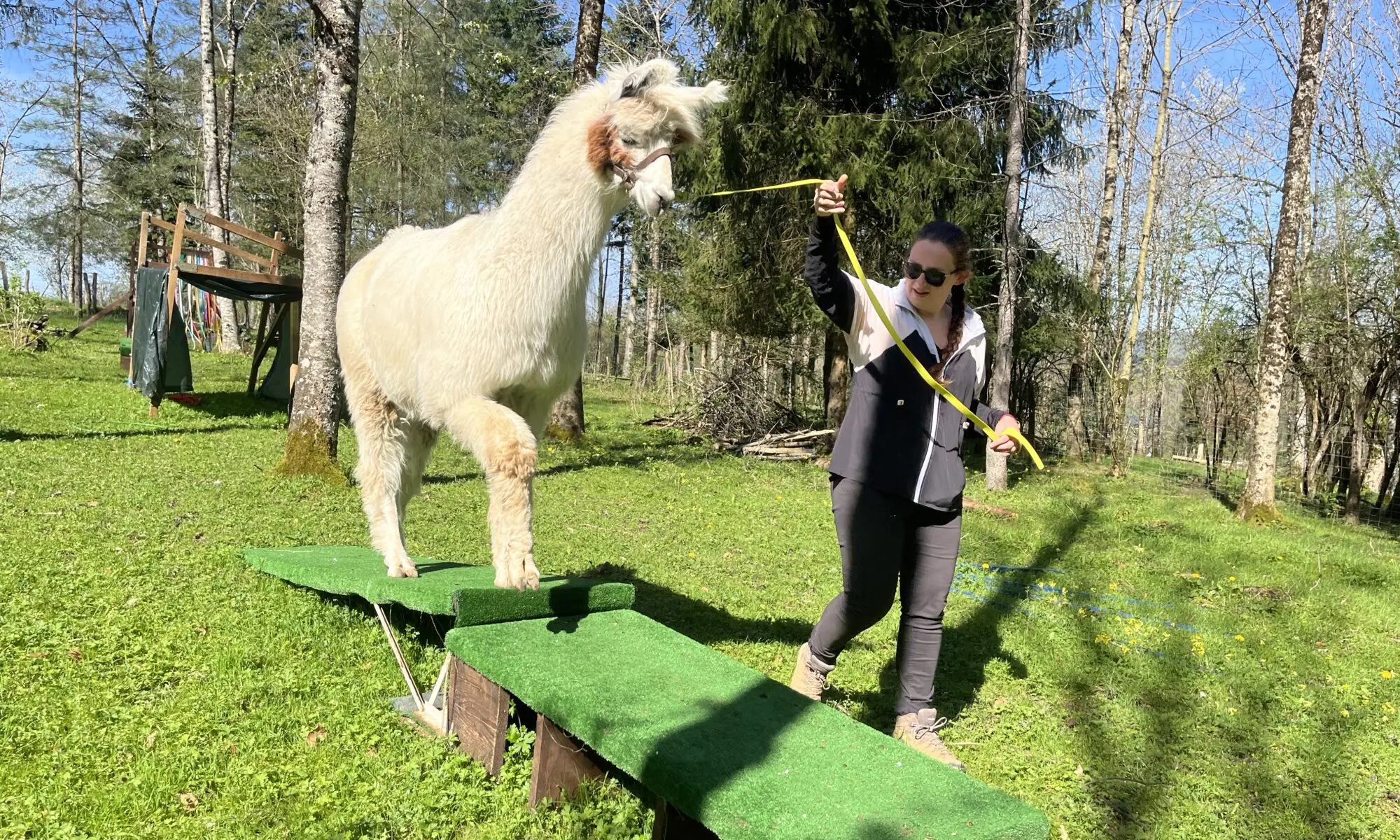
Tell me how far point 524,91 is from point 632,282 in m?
8.02

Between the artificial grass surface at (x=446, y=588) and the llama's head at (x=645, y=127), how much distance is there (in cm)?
182

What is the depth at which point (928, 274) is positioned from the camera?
10.9 ft

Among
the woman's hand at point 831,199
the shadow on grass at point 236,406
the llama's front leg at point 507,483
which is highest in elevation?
the woman's hand at point 831,199

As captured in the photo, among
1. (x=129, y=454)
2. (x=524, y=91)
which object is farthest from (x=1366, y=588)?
(x=524, y=91)

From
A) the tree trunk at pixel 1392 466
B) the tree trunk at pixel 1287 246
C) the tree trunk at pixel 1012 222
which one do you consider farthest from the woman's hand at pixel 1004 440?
the tree trunk at pixel 1392 466

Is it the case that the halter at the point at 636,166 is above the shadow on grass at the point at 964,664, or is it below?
above

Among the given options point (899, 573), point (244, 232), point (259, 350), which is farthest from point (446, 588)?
point (259, 350)

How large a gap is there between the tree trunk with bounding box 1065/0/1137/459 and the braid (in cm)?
1381

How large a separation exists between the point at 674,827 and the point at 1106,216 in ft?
59.2

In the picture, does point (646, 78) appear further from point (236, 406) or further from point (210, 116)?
point (210, 116)

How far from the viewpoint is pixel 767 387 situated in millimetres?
15961

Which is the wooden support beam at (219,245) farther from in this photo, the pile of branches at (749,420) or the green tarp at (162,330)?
the pile of branches at (749,420)

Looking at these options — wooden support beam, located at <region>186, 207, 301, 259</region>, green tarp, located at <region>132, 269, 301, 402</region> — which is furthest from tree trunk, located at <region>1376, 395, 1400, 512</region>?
green tarp, located at <region>132, 269, 301, 402</region>

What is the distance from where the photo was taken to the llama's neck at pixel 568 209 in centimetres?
326
